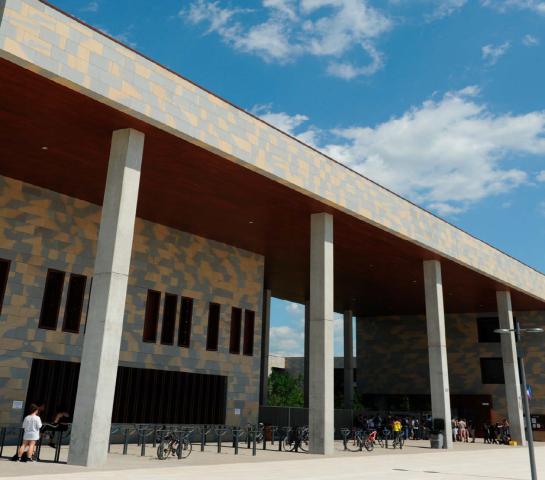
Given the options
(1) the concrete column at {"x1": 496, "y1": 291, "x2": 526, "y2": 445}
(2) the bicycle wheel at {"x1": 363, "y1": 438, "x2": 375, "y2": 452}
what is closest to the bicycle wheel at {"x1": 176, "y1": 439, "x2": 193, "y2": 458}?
(2) the bicycle wheel at {"x1": 363, "y1": 438, "x2": 375, "y2": 452}

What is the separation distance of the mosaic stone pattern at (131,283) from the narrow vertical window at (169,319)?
341 millimetres

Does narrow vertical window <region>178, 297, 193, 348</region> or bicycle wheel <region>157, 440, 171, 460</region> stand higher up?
narrow vertical window <region>178, 297, 193, 348</region>

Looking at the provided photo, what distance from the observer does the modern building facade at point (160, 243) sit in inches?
592

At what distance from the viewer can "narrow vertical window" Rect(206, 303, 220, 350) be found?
94.4 feet

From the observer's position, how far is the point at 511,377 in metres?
35.2

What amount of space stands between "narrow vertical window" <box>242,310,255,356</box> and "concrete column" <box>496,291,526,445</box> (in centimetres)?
1627

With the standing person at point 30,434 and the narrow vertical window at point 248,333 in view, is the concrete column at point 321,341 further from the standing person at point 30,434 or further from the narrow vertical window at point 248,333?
the standing person at point 30,434

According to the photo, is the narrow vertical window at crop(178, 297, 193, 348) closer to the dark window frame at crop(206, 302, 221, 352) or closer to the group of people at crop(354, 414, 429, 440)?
the dark window frame at crop(206, 302, 221, 352)

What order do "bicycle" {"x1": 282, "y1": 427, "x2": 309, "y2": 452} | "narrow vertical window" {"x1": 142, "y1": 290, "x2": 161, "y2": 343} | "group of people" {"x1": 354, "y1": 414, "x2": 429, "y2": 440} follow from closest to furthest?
"bicycle" {"x1": 282, "y1": 427, "x2": 309, "y2": 452} < "narrow vertical window" {"x1": 142, "y1": 290, "x2": 161, "y2": 343} < "group of people" {"x1": 354, "y1": 414, "x2": 429, "y2": 440}

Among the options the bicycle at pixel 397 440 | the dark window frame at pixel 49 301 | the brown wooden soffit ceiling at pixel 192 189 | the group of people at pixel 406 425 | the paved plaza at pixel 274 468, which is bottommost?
the paved plaza at pixel 274 468

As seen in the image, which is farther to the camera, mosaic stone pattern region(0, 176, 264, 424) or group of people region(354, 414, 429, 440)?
group of people region(354, 414, 429, 440)

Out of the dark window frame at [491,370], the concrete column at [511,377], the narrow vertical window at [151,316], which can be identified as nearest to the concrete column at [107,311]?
the narrow vertical window at [151,316]

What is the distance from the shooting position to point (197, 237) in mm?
28906

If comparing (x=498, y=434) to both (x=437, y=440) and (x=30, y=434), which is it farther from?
(x=30, y=434)
